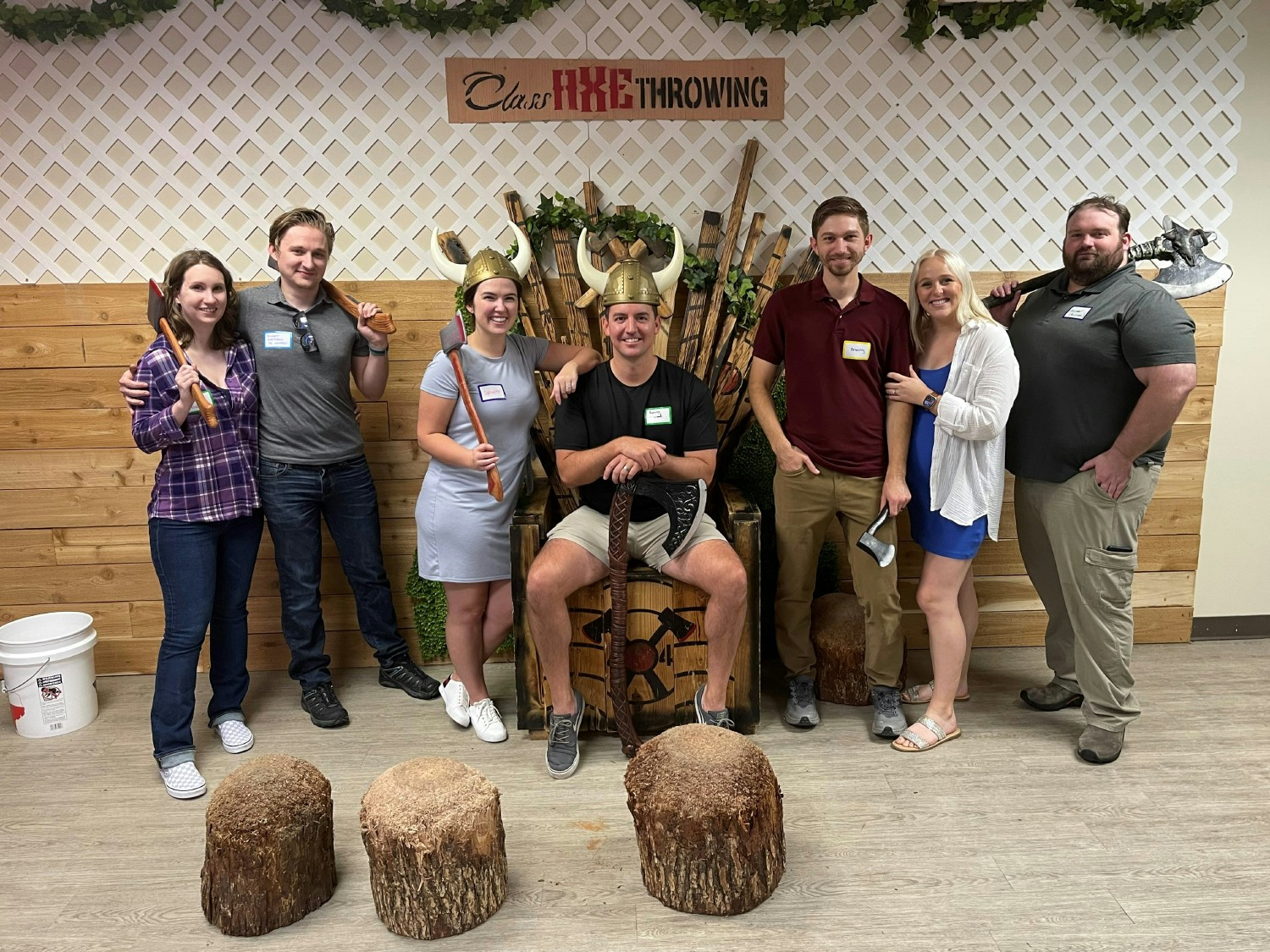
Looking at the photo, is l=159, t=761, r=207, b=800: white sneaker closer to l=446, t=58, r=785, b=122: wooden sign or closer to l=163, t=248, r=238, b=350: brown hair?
l=163, t=248, r=238, b=350: brown hair

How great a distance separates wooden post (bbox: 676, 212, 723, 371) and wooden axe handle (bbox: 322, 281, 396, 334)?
101 cm

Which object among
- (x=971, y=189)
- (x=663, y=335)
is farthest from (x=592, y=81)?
(x=971, y=189)

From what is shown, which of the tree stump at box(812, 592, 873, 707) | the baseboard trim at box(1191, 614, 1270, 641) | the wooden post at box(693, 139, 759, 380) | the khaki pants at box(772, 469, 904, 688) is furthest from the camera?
the baseboard trim at box(1191, 614, 1270, 641)

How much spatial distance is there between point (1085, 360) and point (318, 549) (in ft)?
7.97

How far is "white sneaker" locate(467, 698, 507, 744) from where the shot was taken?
9.68ft

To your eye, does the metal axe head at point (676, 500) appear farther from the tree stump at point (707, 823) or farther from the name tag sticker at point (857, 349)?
the tree stump at point (707, 823)

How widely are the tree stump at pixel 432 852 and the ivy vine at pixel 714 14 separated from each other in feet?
7.92

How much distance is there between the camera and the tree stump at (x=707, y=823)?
6.81 ft

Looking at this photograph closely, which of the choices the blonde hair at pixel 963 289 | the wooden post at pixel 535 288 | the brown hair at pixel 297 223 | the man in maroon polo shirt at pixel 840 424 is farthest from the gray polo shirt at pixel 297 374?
the blonde hair at pixel 963 289

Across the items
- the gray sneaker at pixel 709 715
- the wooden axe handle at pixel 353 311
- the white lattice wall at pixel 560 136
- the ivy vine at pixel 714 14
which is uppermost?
the ivy vine at pixel 714 14

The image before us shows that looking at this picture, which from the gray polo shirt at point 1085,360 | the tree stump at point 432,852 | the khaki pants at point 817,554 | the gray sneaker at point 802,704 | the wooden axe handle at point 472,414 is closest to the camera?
the tree stump at point 432,852

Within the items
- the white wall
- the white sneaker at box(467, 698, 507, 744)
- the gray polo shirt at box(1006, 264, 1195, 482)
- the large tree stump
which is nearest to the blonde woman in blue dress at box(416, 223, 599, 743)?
the white sneaker at box(467, 698, 507, 744)

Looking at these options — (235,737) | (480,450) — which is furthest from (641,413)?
(235,737)

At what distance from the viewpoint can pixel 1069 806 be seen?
→ 2.53m
